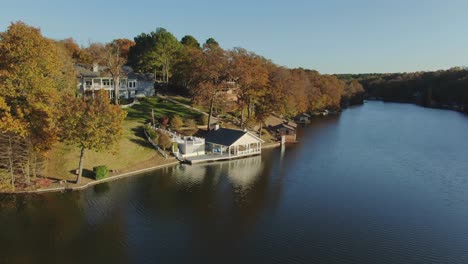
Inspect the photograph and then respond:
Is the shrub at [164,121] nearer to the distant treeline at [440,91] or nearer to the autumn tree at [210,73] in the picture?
the autumn tree at [210,73]

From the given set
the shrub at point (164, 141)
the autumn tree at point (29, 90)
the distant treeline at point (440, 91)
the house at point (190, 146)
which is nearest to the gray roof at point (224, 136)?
the house at point (190, 146)

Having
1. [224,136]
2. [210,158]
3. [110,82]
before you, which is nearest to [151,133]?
[210,158]

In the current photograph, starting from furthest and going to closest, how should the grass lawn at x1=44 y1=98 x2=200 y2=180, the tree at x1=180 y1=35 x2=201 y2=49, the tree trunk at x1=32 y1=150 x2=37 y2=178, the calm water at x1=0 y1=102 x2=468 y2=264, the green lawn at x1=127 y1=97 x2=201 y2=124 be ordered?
the tree at x1=180 y1=35 x2=201 y2=49 < the green lawn at x1=127 y1=97 x2=201 y2=124 < the grass lawn at x1=44 y1=98 x2=200 y2=180 < the tree trunk at x1=32 y1=150 x2=37 y2=178 < the calm water at x1=0 y1=102 x2=468 y2=264

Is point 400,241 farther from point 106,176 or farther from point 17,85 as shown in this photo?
point 17,85

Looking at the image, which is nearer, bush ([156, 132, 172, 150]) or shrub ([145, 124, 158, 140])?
bush ([156, 132, 172, 150])

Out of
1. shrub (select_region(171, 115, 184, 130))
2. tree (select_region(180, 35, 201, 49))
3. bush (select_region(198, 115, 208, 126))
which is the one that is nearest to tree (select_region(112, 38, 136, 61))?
tree (select_region(180, 35, 201, 49))

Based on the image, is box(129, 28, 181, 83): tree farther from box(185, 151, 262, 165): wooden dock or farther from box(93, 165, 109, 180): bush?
box(93, 165, 109, 180): bush

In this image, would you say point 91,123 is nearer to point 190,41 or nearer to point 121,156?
point 121,156
